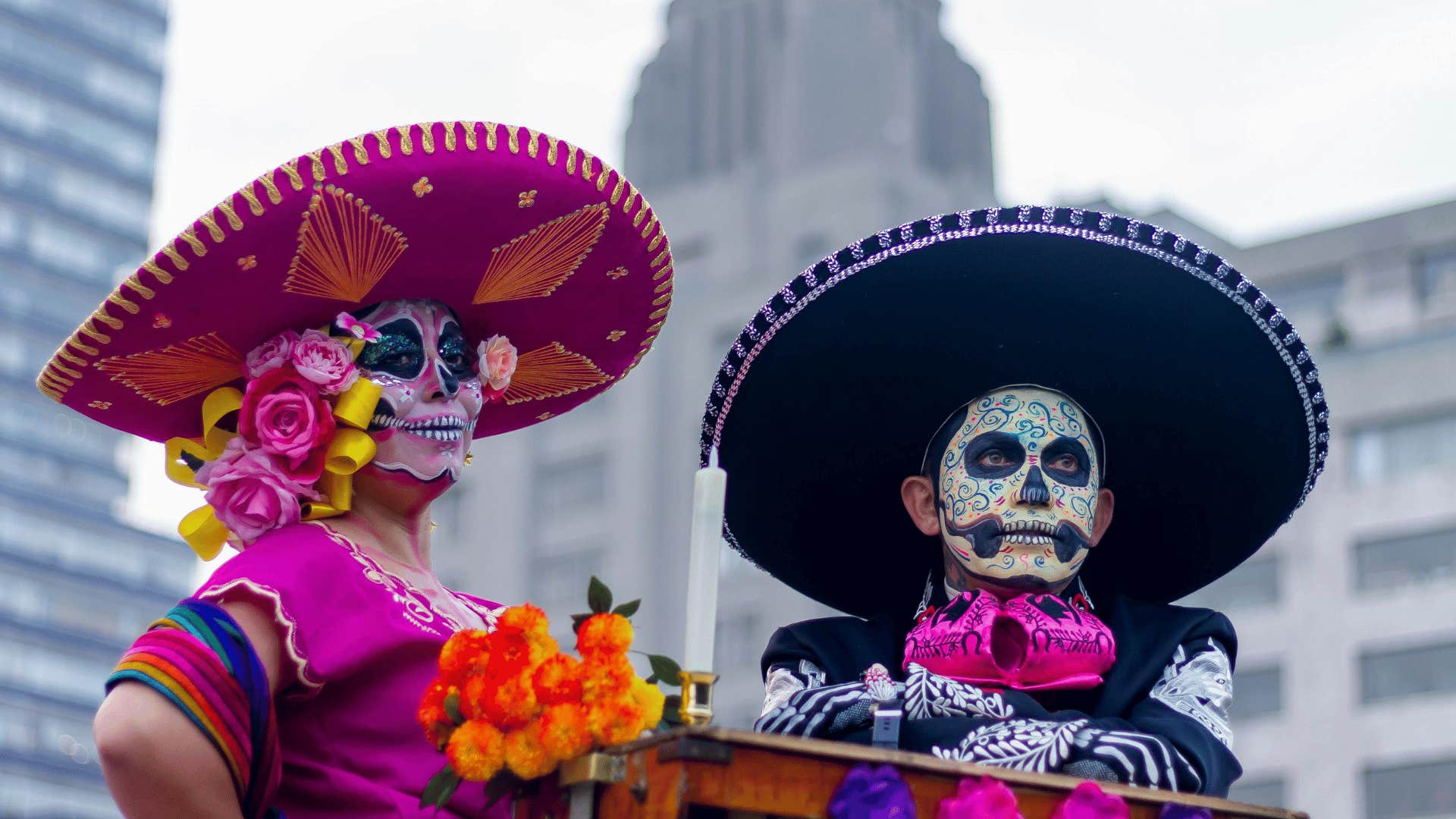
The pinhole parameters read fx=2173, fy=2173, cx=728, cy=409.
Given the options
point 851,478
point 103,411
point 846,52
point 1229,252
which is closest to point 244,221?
point 103,411

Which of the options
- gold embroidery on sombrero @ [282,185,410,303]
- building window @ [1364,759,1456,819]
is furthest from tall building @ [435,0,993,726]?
gold embroidery on sombrero @ [282,185,410,303]

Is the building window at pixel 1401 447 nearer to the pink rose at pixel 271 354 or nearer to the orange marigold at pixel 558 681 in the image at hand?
the pink rose at pixel 271 354

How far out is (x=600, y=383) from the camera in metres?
Result: 6.87

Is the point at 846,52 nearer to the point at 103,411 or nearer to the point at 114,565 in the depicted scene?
the point at 114,565

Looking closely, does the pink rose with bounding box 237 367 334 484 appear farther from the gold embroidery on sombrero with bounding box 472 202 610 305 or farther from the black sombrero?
the black sombrero

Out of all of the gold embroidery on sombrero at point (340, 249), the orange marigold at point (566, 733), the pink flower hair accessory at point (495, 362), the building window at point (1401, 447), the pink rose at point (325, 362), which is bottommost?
the orange marigold at point (566, 733)

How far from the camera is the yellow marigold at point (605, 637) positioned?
176 inches

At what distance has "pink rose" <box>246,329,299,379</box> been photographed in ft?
19.5

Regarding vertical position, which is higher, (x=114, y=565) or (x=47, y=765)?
(x=114, y=565)

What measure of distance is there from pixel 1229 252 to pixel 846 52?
2383cm

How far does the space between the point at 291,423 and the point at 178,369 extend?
16.6 inches

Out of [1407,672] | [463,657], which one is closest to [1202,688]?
[463,657]

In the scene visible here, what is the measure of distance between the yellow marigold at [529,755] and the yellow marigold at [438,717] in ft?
0.78

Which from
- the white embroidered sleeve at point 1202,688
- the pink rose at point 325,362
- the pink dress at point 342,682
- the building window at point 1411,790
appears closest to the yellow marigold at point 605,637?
the pink dress at point 342,682
